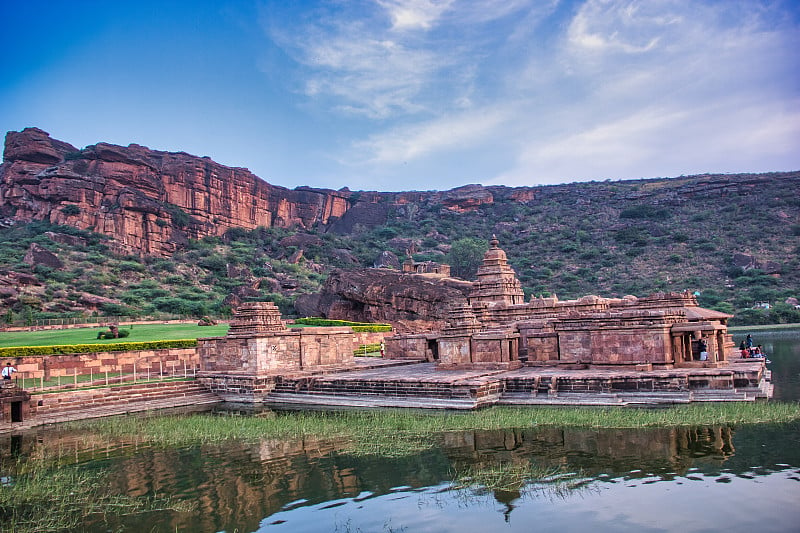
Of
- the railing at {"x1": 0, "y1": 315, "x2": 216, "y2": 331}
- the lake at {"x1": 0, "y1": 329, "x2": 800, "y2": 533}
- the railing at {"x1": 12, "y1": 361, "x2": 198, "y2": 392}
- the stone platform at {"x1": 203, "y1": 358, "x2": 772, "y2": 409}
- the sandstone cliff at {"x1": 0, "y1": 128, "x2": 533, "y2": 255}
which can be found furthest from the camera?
the sandstone cliff at {"x1": 0, "y1": 128, "x2": 533, "y2": 255}

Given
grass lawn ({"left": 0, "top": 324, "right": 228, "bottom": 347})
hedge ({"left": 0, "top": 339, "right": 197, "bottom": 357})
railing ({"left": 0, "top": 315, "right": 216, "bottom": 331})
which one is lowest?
hedge ({"left": 0, "top": 339, "right": 197, "bottom": 357})

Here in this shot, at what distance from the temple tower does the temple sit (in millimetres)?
3646

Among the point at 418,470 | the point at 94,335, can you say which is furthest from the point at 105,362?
the point at 418,470

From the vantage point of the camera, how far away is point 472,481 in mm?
9570

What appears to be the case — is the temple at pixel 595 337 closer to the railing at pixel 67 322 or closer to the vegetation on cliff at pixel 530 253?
the railing at pixel 67 322

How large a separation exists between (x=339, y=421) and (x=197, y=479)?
5.08m

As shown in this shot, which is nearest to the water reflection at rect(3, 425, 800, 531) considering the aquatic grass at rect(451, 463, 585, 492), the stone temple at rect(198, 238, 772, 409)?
the aquatic grass at rect(451, 463, 585, 492)

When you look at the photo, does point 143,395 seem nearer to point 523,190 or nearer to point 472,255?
point 472,255

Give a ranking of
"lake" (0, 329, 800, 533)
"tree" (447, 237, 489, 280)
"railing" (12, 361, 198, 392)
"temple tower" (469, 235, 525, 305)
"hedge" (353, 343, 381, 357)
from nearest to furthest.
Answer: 1. "lake" (0, 329, 800, 533)
2. "railing" (12, 361, 198, 392)
3. "temple tower" (469, 235, 525, 305)
4. "hedge" (353, 343, 381, 357)
5. "tree" (447, 237, 489, 280)

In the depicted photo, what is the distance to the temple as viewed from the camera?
18750mm

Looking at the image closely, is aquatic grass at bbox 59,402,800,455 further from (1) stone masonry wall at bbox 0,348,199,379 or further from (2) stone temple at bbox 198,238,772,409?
(1) stone masonry wall at bbox 0,348,199,379

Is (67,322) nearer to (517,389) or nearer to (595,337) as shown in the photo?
(517,389)

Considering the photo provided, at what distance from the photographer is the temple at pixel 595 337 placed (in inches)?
738

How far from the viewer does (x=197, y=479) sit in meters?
10.3
